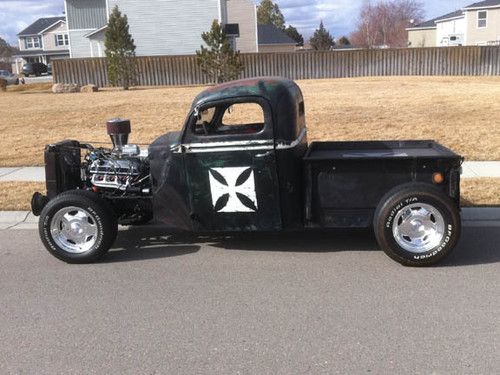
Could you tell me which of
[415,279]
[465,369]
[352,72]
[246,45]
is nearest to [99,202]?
[415,279]

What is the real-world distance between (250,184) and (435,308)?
1992 millimetres

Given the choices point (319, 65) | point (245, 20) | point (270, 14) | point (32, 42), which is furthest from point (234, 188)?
point (32, 42)

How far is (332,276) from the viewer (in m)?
5.38

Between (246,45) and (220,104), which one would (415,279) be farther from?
(246,45)

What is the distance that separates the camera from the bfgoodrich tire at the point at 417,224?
5.38 metres

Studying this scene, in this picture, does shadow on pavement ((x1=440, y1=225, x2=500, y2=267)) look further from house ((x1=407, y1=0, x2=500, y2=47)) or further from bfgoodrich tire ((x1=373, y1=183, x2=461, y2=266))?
house ((x1=407, y1=0, x2=500, y2=47))

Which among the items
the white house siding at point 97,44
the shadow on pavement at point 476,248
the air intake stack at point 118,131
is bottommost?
the shadow on pavement at point 476,248

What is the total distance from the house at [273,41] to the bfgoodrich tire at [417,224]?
56.9 m

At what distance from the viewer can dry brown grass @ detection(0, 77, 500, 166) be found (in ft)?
39.7

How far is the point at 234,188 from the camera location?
18.7ft

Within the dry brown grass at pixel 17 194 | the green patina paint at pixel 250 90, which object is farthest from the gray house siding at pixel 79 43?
the green patina paint at pixel 250 90

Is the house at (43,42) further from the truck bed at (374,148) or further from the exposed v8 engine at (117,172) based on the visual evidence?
the truck bed at (374,148)

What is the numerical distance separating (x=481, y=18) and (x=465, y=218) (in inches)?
1957

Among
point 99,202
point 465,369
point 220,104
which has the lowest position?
point 465,369
